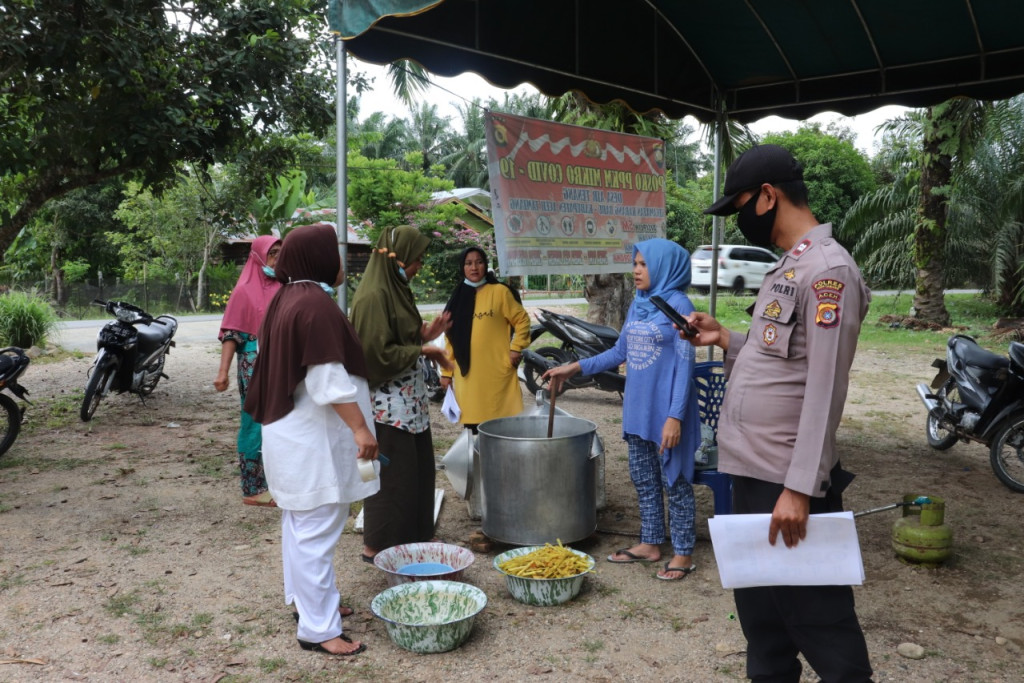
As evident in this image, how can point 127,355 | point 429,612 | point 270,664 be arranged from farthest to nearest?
point 127,355, point 429,612, point 270,664

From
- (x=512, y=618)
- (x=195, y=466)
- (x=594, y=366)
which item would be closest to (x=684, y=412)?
(x=594, y=366)

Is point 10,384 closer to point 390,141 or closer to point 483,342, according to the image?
point 483,342

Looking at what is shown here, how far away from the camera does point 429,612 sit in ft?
11.5

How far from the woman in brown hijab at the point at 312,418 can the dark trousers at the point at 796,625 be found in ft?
4.97

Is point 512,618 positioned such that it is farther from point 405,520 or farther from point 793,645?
point 793,645

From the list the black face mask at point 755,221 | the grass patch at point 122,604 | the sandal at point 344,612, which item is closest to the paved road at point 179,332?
the grass patch at point 122,604

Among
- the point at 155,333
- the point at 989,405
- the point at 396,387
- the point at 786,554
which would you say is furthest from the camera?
the point at 155,333

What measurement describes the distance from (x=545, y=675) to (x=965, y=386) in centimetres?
446

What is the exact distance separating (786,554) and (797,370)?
50 centimetres

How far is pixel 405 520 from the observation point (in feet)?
13.6

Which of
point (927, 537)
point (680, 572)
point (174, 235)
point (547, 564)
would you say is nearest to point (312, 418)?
point (547, 564)

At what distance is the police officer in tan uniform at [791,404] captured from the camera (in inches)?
84.3

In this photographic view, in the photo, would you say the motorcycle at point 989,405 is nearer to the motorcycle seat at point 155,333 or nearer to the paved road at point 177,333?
the motorcycle seat at point 155,333

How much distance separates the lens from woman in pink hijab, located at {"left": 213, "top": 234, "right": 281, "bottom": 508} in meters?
5.17
